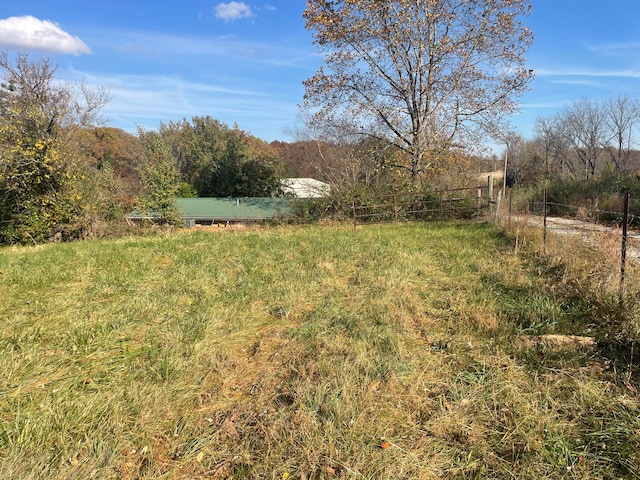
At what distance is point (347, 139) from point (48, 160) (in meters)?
12.0

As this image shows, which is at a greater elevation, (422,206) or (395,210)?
(422,206)

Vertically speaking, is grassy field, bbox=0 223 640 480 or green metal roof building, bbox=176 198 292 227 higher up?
green metal roof building, bbox=176 198 292 227

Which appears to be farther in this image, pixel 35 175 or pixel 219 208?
pixel 219 208

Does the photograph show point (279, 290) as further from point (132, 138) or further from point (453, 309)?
point (132, 138)

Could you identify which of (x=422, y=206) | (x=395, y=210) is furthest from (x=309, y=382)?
(x=422, y=206)

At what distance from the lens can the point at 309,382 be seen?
9.15 feet

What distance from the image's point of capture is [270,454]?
216 cm

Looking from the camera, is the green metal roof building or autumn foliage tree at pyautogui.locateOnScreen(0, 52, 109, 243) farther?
the green metal roof building

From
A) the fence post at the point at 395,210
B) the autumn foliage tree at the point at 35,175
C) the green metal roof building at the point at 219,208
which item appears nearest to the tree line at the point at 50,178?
the autumn foliage tree at the point at 35,175

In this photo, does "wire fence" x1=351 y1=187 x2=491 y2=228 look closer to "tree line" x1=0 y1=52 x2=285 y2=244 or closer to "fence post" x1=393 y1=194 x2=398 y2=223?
"fence post" x1=393 y1=194 x2=398 y2=223

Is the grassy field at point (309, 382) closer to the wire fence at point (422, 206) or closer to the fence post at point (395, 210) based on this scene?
the fence post at point (395, 210)

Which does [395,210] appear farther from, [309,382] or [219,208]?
[219,208]

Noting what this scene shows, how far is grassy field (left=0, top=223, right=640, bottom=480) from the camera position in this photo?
211 centimetres

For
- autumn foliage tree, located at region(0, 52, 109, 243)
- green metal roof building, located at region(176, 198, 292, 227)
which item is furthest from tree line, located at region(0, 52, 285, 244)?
green metal roof building, located at region(176, 198, 292, 227)
